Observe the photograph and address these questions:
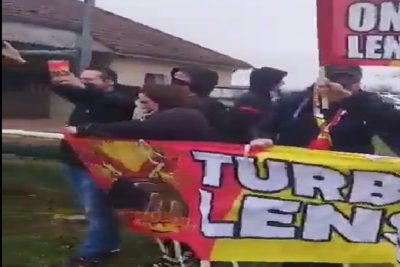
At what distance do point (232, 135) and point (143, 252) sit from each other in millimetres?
808

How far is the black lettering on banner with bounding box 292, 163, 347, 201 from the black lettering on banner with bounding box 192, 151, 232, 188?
14.7 inches

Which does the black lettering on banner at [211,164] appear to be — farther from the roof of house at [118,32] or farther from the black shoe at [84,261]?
the black shoe at [84,261]

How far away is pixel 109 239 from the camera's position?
5523 mm

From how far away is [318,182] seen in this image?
5.43 meters

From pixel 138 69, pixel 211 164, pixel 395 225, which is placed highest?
pixel 138 69

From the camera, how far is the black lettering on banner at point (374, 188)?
216 inches

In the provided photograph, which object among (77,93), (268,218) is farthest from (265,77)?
(77,93)

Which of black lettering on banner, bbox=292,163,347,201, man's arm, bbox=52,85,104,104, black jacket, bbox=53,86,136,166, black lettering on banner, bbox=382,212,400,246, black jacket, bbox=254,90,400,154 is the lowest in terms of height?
black lettering on banner, bbox=382,212,400,246

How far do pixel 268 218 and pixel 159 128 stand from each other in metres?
0.73

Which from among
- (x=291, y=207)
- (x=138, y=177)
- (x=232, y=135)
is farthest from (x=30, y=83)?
(x=291, y=207)

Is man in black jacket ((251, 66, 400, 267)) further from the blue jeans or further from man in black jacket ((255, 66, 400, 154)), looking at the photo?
the blue jeans

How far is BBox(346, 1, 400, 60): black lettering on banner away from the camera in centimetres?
564

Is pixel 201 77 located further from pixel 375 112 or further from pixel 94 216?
pixel 375 112

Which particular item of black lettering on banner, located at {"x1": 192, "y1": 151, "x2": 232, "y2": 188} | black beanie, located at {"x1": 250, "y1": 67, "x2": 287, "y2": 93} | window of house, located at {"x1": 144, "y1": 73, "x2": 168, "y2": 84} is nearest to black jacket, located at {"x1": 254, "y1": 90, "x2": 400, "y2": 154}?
black beanie, located at {"x1": 250, "y1": 67, "x2": 287, "y2": 93}
